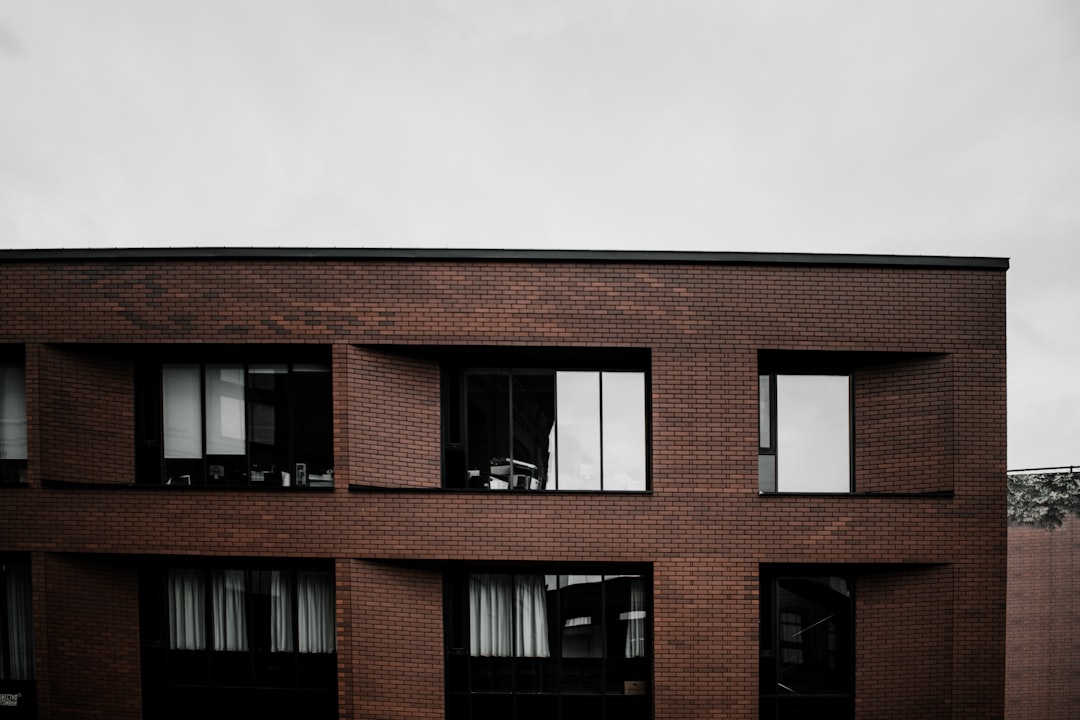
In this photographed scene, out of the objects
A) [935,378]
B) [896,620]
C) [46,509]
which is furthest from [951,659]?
[46,509]

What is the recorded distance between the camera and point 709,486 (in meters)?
7.88

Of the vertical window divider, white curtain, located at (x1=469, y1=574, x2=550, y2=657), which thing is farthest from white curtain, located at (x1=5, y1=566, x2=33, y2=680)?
the vertical window divider

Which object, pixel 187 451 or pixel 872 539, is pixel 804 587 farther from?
pixel 187 451

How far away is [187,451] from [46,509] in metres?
2.10

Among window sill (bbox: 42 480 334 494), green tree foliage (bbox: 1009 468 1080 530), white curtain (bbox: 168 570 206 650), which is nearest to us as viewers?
window sill (bbox: 42 480 334 494)

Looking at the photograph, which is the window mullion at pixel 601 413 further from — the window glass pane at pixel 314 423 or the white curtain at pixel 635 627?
the window glass pane at pixel 314 423

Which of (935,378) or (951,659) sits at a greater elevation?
(935,378)

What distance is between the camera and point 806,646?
26.7 ft

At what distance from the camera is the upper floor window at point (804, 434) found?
8.29 m

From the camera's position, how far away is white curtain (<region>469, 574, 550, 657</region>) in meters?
8.25

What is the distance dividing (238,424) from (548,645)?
6.11 m

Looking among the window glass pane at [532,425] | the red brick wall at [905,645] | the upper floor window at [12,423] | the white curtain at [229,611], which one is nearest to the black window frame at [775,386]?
the red brick wall at [905,645]

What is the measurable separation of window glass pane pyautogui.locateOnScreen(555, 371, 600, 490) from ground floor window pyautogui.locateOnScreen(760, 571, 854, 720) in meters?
3.21

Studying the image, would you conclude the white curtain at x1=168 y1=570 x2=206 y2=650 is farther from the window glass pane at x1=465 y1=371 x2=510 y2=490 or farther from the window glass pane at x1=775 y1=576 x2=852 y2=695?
the window glass pane at x1=775 y1=576 x2=852 y2=695
